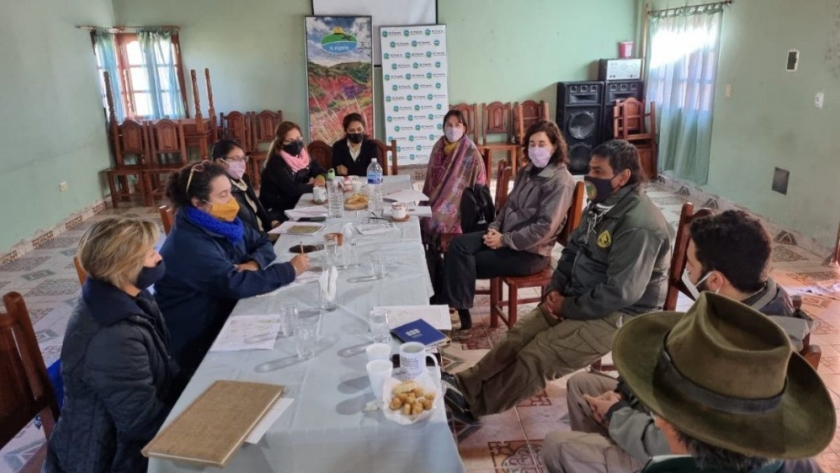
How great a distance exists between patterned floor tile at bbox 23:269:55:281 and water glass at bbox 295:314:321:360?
371cm

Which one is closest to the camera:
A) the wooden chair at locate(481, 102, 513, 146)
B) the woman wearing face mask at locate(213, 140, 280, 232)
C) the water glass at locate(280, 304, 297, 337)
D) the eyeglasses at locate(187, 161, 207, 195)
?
the water glass at locate(280, 304, 297, 337)

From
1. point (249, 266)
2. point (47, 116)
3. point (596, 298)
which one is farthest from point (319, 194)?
point (47, 116)

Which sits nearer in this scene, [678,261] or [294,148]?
[678,261]

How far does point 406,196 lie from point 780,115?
11.1ft

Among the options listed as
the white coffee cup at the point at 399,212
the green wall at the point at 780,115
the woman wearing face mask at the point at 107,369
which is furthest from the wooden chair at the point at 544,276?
the green wall at the point at 780,115

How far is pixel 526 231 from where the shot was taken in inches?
118

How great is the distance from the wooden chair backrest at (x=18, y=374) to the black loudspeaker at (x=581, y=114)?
672 centimetres

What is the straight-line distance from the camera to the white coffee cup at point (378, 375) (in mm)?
1484

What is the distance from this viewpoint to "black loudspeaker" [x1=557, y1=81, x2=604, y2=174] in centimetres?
751

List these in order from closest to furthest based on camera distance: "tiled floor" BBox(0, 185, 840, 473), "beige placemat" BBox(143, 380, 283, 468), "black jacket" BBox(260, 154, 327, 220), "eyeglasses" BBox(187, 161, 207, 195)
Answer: "beige placemat" BBox(143, 380, 283, 468), "eyeglasses" BBox(187, 161, 207, 195), "tiled floor" BBox(0, 185, 840, 473), "black jacket" BBox(260, 154, 327, 220)

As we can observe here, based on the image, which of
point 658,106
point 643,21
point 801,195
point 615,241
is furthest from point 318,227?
point 643,21

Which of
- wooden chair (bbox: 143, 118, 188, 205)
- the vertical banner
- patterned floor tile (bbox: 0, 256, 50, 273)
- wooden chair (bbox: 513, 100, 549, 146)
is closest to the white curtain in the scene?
wooden chair (bbox: 513, 100, 549, 146)

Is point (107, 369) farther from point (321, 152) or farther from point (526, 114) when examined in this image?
point (526, 114)

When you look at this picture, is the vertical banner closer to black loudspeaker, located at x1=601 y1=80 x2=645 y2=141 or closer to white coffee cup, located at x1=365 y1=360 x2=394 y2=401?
black loudspeaker, located at x1=601 y1=80 x2=645 y2=141
